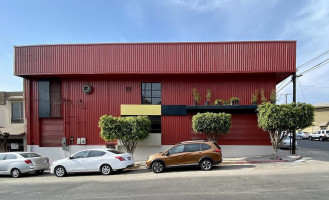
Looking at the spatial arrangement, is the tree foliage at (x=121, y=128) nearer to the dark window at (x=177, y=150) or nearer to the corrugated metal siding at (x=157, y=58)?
the dark window at (x=177, y=150)

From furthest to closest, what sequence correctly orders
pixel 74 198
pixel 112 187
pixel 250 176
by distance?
1. pixel 250 176
2. pixel 112 187
3. pixel 74 198

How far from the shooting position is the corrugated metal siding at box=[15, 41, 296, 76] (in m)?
14.9

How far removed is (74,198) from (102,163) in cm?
→ 418

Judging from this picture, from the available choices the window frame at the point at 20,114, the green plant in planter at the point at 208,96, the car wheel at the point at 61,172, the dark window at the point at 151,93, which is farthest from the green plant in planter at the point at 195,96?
the window frame at the point at 20,114

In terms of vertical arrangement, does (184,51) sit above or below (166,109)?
above

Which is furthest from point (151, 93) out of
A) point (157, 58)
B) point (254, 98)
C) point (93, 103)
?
point (254, 98)

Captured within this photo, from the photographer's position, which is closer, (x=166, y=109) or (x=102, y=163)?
(x=102, y=163)

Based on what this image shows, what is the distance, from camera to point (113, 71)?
15.4 meters

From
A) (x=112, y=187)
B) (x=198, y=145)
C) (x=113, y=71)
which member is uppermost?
(x=113, y=71)

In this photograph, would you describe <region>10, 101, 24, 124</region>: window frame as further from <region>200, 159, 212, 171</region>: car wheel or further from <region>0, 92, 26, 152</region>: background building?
<region>200, 159, 212, 171</region>: car wheel

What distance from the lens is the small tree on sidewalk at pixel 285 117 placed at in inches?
488

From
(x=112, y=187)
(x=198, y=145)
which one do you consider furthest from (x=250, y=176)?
(x=112, y=187)

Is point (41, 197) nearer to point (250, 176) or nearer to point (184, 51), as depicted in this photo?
point (250, 176)

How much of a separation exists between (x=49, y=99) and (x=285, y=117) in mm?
16336
